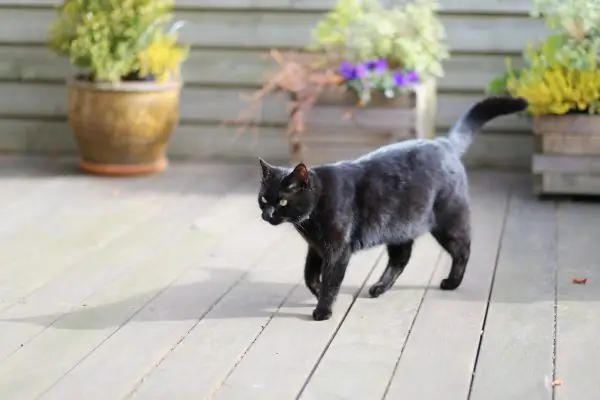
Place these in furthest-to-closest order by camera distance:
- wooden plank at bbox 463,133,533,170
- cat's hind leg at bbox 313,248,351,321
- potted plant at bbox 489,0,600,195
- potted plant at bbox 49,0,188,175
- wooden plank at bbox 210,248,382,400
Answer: wooden plank at bbox 463,133,533,170
potted plant at bbox 49,0,188,175
potted plant at bbox 489,0,600,195
cat's hind leg at bbox 313,248,351,321
wooden plank at bbox 210,248,382,400

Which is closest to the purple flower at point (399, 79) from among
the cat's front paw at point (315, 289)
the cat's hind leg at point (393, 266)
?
the cat's hind leg at point (393, 266)

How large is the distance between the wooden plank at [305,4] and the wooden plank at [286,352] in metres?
2.22

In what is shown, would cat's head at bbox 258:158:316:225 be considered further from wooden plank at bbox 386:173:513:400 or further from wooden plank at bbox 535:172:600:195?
wooden plank at bbox 535:172:600:195

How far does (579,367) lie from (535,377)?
0.13 m

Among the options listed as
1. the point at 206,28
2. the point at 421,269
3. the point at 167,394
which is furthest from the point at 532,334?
the point at 206,28

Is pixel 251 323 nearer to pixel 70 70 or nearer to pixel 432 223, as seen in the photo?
pixel 432 223

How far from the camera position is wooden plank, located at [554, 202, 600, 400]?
2340mm

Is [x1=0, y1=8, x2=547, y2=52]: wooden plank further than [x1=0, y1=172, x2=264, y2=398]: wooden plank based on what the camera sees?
Yes

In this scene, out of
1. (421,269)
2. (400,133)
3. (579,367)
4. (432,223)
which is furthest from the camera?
(400,133)

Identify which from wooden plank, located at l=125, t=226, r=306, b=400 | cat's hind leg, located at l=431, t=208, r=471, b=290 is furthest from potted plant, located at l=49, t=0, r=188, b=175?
cat's hind leg, located at l=431, t=208, r=471, b=290

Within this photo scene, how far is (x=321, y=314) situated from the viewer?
109 inches

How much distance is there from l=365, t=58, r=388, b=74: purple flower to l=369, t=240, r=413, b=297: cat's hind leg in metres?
1.61

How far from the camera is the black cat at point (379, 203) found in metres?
2.70

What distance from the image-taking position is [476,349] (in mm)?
2537
